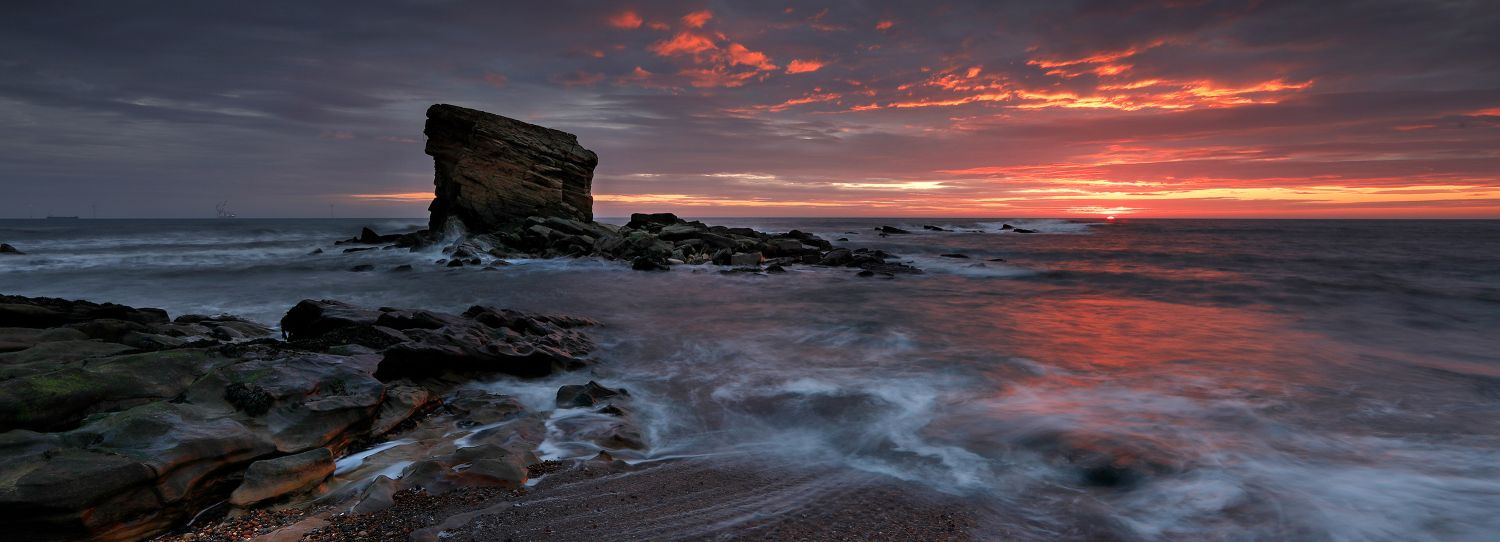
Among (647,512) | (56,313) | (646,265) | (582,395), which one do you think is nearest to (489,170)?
(646,265)

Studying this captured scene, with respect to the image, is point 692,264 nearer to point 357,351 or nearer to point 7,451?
point 357,351

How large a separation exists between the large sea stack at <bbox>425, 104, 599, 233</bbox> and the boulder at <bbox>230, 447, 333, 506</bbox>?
28.9 m

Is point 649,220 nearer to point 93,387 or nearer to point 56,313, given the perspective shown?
point 56,313

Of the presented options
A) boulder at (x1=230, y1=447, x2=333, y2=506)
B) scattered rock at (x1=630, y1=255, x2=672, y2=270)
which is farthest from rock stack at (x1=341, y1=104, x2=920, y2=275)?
boulder at (x1=230, y1=447, x2=333, y2=506)

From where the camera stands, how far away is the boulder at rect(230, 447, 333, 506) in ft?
13.3

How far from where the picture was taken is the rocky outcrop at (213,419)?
3.61 meters

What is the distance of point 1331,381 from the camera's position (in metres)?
8.27

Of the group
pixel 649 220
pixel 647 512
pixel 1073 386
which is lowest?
pixel 1073 386

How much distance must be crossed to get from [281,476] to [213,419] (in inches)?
34.1

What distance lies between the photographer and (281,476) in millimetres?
4199

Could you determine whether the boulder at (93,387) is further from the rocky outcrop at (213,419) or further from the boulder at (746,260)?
the boulder at (746,260)

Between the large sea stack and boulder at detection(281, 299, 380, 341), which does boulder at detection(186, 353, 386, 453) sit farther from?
the large sea stack

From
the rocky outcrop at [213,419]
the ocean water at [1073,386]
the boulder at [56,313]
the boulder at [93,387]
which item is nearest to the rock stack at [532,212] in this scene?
the ocean water at [1073,386]

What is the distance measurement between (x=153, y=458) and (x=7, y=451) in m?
0.74
